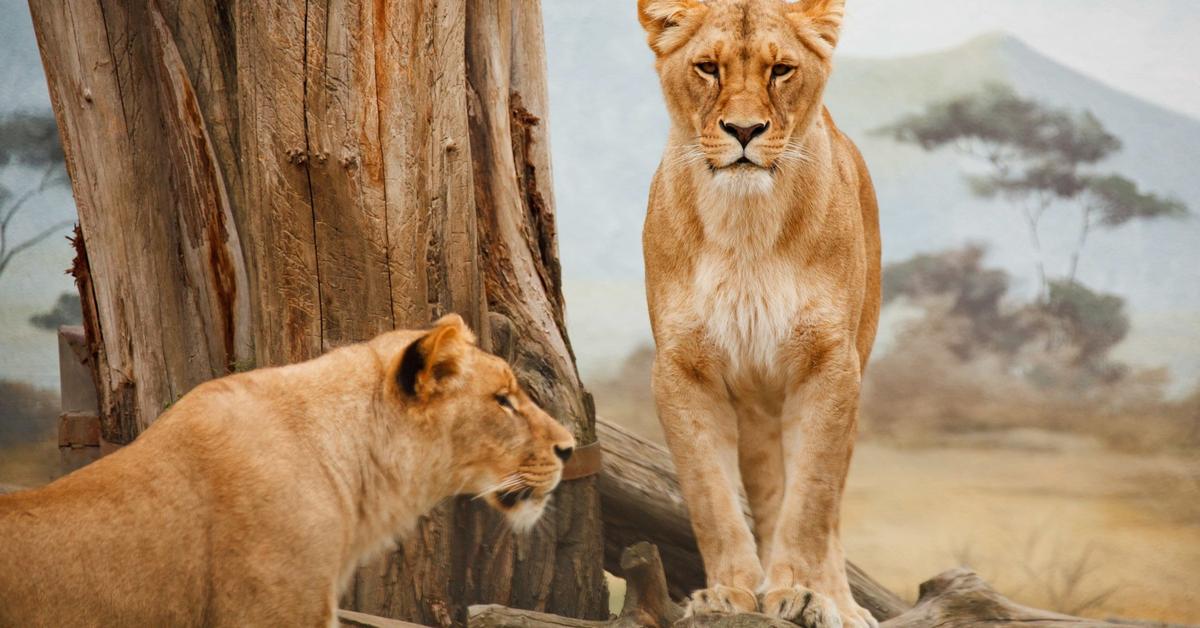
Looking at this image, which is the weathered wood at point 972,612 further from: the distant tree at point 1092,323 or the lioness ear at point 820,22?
the distant tree at point 1092,323

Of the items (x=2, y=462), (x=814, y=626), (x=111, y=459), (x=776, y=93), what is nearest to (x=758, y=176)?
(x=776, y=93)

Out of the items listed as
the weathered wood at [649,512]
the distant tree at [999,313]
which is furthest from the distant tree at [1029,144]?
the weathered wood at [649,512]

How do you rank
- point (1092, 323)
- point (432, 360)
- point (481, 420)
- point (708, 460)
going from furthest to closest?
point (1092, 323) → point (708, 460) → point (481, 420) → point (432, 360)

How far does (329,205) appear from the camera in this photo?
3561 millimetres

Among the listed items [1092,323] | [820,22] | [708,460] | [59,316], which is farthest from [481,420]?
[1092,323]

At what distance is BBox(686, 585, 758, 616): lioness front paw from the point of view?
11.6ft

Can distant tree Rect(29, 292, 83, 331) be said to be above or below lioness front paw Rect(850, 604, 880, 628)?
above

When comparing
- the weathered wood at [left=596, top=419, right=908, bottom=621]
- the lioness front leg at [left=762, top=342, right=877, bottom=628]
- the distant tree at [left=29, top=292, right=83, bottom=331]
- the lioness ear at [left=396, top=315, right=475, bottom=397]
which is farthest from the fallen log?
the distant tree at [left=29, top=292, right=83, bottom=331]

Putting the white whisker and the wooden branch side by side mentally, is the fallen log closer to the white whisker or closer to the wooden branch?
the wooden branch

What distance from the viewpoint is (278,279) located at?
3625mm

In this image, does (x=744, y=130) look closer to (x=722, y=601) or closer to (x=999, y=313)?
(x=722, y=601)

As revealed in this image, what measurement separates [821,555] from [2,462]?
6.13 meters

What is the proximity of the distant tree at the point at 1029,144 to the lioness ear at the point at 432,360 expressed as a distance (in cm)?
747

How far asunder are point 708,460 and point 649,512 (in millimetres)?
1099
